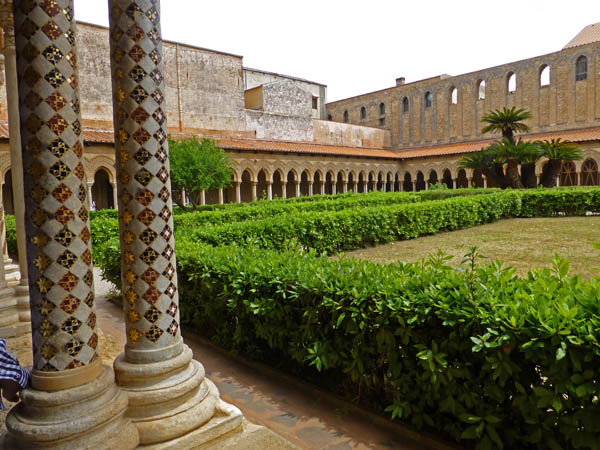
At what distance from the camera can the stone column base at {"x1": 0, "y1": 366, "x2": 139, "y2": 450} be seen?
215 cm

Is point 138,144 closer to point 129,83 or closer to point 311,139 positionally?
point 129,83

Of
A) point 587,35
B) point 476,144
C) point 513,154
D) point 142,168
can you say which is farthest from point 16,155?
point 587,35

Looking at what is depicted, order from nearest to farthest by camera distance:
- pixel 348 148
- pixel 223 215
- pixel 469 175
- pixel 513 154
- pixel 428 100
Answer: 1. pixel 223 215
2. pixel 513 154
3. pixel 469 175
4. pixel 348 148
5. pixel 428 100

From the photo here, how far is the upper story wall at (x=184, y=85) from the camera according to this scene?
2195 cm

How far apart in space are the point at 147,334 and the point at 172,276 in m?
0.35

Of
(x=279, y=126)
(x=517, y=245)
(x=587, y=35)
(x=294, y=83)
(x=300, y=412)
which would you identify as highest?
(x=587, y=35)

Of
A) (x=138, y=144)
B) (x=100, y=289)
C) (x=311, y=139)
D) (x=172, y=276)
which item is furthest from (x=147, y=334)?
(x=311, y=139)

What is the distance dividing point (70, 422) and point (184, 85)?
83.8 ft

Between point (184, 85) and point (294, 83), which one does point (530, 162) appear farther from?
point (184, 85)

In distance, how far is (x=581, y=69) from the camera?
94.5 ft

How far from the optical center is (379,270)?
133 inches

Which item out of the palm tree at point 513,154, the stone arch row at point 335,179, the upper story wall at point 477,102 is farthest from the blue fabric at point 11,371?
the upper story wall at point 477,102

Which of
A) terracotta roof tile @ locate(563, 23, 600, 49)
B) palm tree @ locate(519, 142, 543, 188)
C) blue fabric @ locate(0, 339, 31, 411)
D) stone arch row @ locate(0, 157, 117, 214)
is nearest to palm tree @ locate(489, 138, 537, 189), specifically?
palm tree @ locate(519, 142, 543, 188)

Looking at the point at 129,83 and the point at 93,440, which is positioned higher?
the point at 129,83
